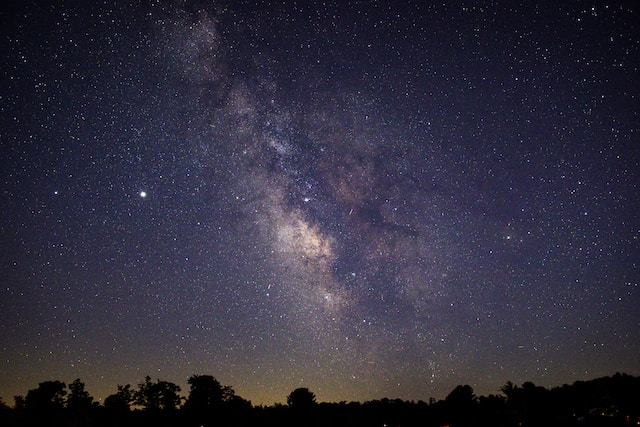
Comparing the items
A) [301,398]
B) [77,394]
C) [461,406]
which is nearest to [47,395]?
[77,394]

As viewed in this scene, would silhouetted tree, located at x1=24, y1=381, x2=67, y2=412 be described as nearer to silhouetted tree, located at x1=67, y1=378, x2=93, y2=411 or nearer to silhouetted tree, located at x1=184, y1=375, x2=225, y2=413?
silhouetted tree, located at x1=67, y1=378, x2=93, y2=411

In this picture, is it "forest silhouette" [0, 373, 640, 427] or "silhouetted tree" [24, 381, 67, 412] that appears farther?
"silhouetted tree" [24, 381, 67, 412]

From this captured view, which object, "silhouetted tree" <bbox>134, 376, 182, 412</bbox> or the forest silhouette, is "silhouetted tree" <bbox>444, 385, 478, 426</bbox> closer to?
the forest silhouette

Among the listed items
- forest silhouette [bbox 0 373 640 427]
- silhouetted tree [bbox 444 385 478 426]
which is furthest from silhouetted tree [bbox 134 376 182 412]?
silhouetted tree [bbox 444 385 478 426]

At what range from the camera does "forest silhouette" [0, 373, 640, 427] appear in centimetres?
5378

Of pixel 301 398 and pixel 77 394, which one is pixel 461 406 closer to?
pixel 301 398

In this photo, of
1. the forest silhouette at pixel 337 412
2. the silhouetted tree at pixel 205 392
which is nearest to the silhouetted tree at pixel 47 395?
the forest silhouette at pixel 337 412

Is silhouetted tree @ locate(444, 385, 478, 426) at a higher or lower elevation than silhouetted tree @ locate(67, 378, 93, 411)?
lower

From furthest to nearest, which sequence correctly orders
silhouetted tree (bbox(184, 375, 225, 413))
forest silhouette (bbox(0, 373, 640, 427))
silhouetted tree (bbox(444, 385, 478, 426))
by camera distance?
silhouetted tree (bbox(184, 375, 225, 413)) < silhouetted tree (bbox(444, 385, 478, 426)) < forest silhouette (bbox(0, 373, 640, 427))

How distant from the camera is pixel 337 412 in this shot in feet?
217

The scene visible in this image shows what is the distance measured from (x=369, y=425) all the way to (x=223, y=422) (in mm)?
22703

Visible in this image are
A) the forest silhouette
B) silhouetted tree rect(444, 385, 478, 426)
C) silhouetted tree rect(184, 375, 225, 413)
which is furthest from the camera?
silhouetted tree rect(184, 375, 225, 413)

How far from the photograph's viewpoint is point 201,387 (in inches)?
2778

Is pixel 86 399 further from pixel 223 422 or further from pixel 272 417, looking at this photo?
pixel 272 417
